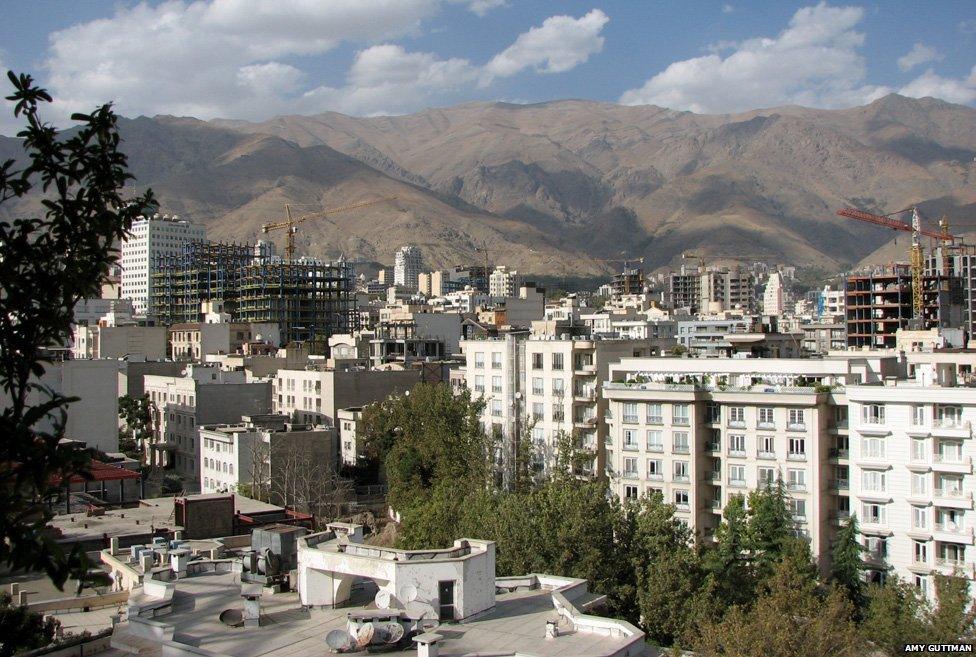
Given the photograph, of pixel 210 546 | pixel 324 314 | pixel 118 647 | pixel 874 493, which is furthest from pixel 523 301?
pixel 118 647

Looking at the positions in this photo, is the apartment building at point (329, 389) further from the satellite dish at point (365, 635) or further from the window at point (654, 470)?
the satellite dish at point (365, 635)

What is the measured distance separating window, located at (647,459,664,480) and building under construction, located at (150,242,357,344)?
257ft

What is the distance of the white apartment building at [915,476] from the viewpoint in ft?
116

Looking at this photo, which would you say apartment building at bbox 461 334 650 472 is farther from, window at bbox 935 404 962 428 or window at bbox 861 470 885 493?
window at bbox 935 404 962 428

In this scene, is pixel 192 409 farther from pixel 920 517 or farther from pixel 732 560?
pixel 920 517

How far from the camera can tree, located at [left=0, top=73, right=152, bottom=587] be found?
911 centimetres

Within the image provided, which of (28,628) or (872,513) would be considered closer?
(28,628)

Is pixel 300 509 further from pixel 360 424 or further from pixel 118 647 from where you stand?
pixel 118 647

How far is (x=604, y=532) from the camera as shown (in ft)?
116

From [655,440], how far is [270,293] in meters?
93.4

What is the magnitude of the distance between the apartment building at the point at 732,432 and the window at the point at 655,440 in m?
0.04

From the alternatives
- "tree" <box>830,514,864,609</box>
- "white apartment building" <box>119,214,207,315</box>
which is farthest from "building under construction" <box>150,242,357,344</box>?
"tree" <box>830,514,864,609</box>

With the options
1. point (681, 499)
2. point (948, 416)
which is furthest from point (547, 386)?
point (948, 416)

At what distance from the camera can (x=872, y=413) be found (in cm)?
3781
